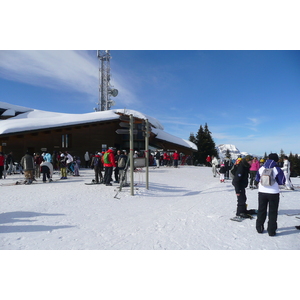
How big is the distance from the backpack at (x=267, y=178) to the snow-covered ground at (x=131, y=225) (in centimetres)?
106

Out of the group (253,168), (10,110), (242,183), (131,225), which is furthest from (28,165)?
(10,110)

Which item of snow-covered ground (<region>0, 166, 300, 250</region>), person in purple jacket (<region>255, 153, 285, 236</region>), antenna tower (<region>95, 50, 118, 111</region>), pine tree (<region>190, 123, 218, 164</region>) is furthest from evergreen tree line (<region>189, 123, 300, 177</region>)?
person in purple jacket (<region>255, 153, 285, 236</region>)

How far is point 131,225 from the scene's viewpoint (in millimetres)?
4637

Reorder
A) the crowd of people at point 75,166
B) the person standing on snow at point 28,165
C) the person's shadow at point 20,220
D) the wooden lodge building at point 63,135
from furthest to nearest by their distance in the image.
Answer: the wooden lodge building at point 63,135
the person standing on snow at point 28,165
the crowd of people at point 75,166
the person's shadow at point 20,220

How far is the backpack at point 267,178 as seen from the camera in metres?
4.07

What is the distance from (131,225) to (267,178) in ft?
10.0

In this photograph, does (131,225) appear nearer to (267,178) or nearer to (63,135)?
(267,178)

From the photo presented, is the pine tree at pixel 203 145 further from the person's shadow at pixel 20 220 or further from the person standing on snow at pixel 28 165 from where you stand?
the person's shadow at pixel 20 220

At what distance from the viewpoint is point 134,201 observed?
704 cm

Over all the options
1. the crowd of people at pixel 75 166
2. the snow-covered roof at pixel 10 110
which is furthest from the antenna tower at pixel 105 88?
the crowd of people at pixel 75 166

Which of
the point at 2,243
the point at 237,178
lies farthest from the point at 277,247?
the point at 2,243

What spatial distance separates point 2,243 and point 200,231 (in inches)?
149

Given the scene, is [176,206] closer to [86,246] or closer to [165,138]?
[86,246]

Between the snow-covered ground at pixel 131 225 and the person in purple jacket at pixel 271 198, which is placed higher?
the person in purple jacket at pixel 271 198
